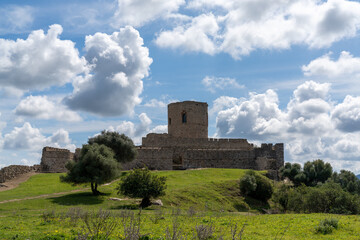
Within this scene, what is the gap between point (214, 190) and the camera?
31.1 m

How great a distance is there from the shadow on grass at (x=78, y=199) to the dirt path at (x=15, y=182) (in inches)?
315

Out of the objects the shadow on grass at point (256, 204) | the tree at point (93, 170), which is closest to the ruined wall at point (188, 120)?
the shadow on grass at point (256, 204)

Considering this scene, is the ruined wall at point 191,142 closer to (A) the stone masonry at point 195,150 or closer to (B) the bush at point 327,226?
(A) the stone masonry at point 195,150

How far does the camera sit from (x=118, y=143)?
34125 millimetres

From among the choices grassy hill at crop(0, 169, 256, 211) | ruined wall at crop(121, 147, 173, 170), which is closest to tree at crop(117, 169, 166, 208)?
grassy hill at crop(0, 169, 256, 211)

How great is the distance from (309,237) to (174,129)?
4235 cm

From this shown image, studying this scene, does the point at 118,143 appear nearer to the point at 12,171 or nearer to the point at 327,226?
the point at 12,171

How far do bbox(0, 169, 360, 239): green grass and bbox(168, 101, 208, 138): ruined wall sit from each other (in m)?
15.0

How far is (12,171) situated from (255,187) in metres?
23.7

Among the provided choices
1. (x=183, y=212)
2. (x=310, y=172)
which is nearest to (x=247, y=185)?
(x=310, y=172)

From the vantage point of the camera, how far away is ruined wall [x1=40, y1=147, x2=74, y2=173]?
40.3 metres

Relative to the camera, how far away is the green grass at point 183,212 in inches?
509

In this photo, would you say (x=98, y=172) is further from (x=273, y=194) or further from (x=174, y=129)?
(x=174, y=129)

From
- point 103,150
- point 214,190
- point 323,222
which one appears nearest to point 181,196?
point 214,190
